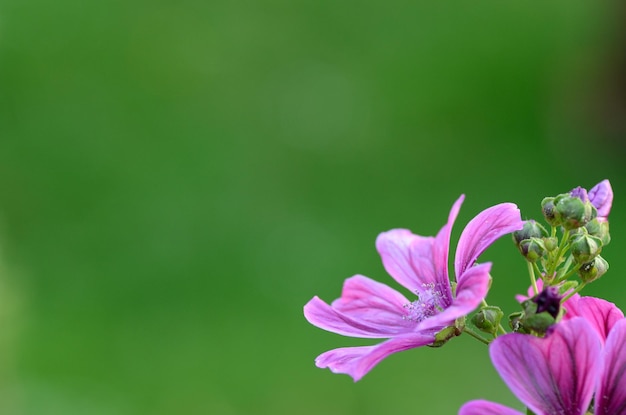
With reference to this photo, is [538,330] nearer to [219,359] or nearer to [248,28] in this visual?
[219,359]

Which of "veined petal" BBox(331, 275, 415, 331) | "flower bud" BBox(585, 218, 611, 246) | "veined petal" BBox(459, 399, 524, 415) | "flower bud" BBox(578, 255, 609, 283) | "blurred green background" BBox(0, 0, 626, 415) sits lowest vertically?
"veined petal" BBox(459, 399, 524, 415)

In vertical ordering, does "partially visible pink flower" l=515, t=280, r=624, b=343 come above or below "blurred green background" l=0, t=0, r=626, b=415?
below

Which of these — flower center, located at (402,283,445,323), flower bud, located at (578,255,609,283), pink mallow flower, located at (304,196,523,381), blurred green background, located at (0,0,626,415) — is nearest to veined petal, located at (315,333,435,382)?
pink mallow flower, located at (304,196,523,381)

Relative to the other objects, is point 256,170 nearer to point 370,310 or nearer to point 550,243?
point 370,310

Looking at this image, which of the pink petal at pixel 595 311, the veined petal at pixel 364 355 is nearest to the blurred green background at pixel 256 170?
the veined petal at pixel 364 355

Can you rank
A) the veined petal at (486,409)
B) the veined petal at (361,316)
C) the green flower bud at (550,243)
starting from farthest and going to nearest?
1. the veined petal at (361,316)
2. the green flower bud at (550,243)
3. the veined petal at (486,409)

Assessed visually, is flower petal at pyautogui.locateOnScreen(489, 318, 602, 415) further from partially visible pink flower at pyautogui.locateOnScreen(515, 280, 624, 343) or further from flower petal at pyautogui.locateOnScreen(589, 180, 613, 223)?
flower petal at pyautogui.locateOnScreen(589, 180, 613, 223)

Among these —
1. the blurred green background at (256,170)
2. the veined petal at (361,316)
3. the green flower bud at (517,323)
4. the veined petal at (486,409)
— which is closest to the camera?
the veined petal at (486,409)

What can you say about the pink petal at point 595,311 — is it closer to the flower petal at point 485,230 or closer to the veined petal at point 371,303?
the flower petal at point 485,230
